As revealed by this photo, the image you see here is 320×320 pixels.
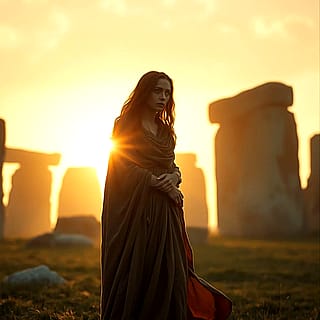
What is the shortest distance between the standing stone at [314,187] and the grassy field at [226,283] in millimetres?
10814

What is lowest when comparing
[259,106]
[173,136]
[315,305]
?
[315,305]

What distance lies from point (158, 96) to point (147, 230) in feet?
3.13

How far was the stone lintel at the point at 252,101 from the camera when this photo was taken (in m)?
21.6

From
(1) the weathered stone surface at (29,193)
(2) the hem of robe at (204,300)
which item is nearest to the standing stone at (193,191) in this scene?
(1) the weathered stone surface at (29,193)

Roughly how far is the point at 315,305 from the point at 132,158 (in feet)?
11.5

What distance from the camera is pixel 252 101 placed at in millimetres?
22312

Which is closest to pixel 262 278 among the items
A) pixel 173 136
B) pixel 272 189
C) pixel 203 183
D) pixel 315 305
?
pixel 315 305

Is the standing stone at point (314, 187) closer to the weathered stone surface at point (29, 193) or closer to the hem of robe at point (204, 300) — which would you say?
the weathered stone surface at point (29, 193)

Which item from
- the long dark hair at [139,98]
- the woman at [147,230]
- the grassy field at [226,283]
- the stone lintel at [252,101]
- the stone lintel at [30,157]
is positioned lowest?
the grassy field at [226,283]

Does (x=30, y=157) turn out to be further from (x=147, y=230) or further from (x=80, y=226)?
(x=147, y=230)

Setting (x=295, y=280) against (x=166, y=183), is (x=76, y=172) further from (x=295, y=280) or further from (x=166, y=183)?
(x=166, y=183)

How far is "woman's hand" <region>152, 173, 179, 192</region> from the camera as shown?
3.87m

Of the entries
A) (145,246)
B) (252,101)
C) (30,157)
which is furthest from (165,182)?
(30,157)

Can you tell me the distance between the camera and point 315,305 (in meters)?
6.41
